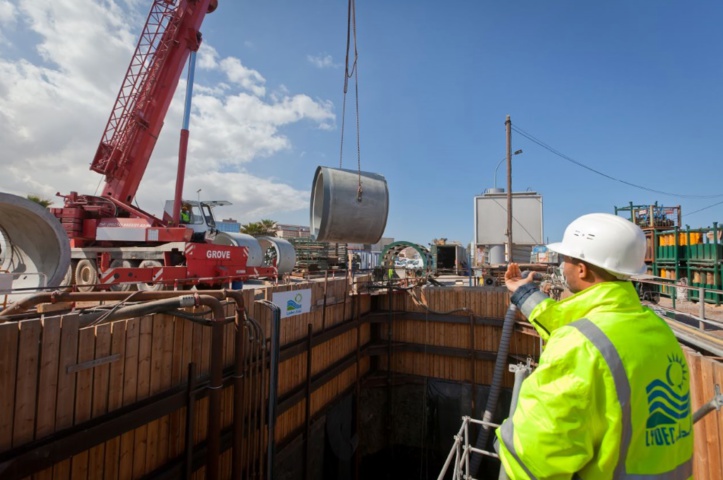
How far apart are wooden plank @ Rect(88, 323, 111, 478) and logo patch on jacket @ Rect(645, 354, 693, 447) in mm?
4951

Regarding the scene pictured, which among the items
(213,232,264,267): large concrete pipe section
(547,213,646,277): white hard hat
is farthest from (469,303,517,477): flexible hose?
(213,232,264,267): large concrete pipe section

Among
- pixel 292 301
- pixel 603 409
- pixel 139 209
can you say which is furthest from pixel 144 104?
pixel 603 409

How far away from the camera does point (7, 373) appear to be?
3.15m

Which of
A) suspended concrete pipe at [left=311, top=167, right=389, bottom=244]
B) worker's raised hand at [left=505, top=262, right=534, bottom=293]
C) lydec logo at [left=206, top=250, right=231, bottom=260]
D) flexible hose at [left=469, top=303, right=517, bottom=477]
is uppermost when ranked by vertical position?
suspended concrete pipe at [left=311, top=167, right=389, bottom=244]

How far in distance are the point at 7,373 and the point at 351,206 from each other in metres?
4.36

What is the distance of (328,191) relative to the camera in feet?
17.7

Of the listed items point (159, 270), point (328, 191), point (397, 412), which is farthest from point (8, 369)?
point (397, 412)

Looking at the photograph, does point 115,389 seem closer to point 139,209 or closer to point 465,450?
point 465,450

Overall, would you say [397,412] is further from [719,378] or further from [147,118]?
[147,118]

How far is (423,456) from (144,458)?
403 inches

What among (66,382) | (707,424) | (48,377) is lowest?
(707,424)

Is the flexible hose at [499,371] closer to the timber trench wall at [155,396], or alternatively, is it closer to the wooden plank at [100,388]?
the timber trench wall at [155,396]

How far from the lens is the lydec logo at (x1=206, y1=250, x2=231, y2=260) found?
10930 millimetres

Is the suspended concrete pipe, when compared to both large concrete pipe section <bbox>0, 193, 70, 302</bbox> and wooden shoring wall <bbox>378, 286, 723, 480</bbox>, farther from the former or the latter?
wooden shoring wall <bbox>378, 286, 723, 480</bbox>
